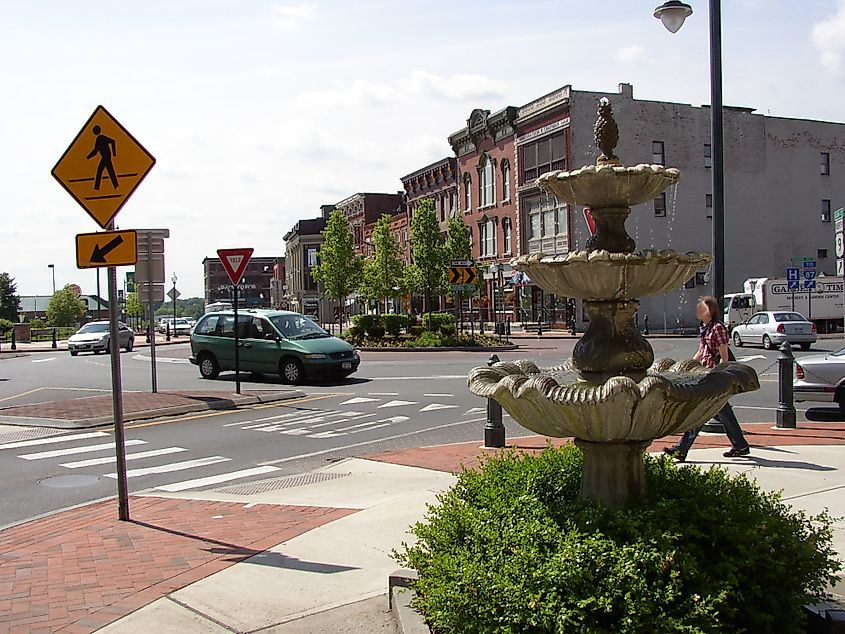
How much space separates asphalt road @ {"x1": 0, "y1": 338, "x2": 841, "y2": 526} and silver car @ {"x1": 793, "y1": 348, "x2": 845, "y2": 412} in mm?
565

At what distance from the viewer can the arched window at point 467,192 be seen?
60131 mm

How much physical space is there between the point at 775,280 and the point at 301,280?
7616 centimetres

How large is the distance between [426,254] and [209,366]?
22946 millimetres

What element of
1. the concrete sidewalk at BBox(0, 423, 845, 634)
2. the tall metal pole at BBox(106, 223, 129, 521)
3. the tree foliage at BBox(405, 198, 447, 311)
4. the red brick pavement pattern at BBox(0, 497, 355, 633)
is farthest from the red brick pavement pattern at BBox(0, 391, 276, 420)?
the tree foliage at BBox(405, 198, 447, 311)

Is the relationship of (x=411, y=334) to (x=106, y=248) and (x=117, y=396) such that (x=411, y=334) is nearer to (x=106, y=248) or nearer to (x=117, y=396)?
(x=106, y=248)

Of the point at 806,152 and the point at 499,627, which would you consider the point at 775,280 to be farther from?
the point at 499,627

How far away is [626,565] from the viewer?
3.70m

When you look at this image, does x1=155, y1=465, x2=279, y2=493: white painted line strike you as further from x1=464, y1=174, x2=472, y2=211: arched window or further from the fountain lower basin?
x1=464, y1=174, x2=472, y2=211: arched window

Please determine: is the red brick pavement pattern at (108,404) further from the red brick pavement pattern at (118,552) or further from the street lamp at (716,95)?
the street lamp at (716,95)

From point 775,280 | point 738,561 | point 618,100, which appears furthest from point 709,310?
point 618,100

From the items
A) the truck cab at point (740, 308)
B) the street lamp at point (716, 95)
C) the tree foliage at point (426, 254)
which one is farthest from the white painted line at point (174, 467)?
the truck cab at point (740, 308)

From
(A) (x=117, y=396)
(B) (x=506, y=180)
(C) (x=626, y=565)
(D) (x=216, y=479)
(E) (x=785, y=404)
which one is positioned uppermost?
(B) (x=506, y=180)

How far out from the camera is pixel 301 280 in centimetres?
10819

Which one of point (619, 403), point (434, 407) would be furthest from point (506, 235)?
point (619, 403)
